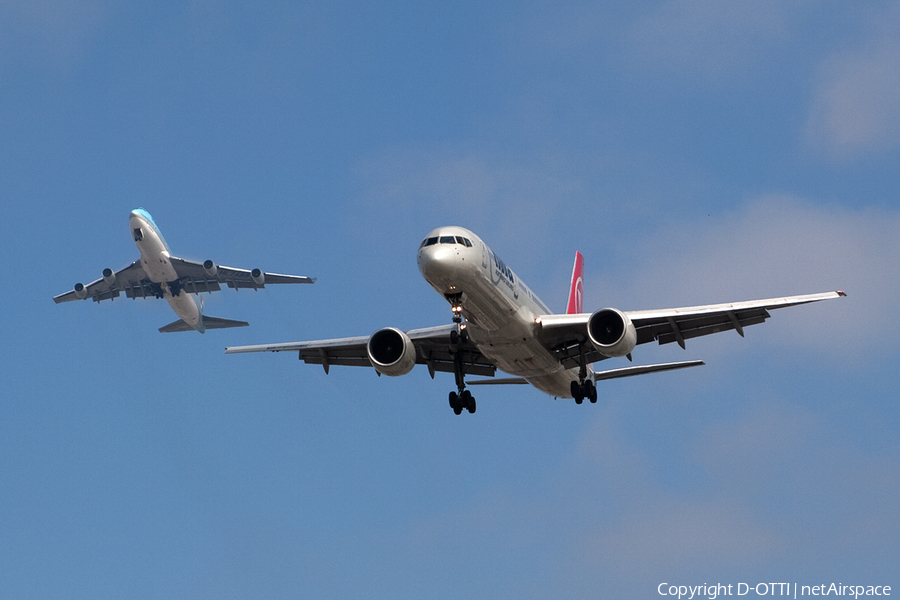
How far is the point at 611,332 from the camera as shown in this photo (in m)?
28.7

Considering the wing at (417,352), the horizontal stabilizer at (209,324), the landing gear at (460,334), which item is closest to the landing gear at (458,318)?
the landing gear at (460,334)

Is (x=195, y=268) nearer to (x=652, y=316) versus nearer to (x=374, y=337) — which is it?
(x=374, y=337)

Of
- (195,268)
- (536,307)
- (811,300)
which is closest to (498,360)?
(536,307)

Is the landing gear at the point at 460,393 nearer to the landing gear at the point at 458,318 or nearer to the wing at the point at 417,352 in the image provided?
the wing at the point at 417,352

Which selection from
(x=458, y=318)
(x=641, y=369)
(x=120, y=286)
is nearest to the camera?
(x=458, y=318)

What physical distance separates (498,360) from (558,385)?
9.18 ft

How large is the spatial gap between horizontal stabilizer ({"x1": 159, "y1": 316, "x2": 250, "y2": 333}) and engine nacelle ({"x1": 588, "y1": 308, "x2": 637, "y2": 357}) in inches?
1532

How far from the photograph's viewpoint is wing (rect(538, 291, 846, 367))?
29.4 m

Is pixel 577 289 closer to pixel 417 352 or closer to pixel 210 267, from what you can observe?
pixel 417 352

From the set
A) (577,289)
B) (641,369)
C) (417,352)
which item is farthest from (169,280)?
(641,369)

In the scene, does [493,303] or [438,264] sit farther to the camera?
[493,303]

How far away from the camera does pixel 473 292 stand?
2756cm

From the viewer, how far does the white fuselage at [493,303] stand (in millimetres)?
26719

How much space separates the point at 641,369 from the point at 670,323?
5.48 ft
